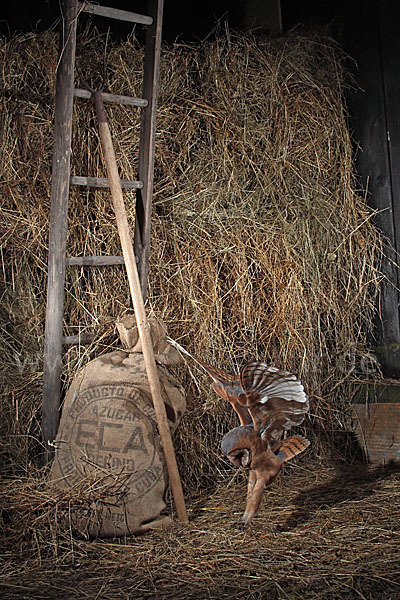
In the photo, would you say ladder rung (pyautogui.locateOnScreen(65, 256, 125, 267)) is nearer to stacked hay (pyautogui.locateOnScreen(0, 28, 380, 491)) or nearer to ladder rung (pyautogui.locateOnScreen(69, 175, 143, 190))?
stacked hay (pyautogui.locateOnScreen(0, 28, 380, 491))

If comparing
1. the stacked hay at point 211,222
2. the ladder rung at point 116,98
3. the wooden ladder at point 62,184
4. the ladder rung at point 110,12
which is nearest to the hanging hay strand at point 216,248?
the stacked hay at point 211,222

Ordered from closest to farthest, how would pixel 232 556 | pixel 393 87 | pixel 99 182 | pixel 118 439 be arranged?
1. pixel 232 556
2. pixel 118 439
3. pixel 99 182
4. pixel 393 87

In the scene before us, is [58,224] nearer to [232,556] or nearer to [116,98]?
[116,98]

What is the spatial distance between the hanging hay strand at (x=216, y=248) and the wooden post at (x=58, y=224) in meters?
0.14

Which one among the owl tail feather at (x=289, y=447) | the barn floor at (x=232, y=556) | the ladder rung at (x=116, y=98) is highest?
the ladder rung at (x=116, y=98)

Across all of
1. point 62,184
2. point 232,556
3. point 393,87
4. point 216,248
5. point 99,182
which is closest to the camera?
point 232,556

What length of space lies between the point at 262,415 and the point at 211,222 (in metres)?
1.19

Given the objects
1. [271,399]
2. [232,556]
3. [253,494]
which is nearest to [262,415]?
[271,399]

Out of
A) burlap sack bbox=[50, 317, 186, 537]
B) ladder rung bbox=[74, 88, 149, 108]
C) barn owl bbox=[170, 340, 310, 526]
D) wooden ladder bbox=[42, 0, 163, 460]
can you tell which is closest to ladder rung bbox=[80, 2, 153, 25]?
wooden ladder bbox=[42, 0, 163, 460]

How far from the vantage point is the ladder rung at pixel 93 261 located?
9.84 ft

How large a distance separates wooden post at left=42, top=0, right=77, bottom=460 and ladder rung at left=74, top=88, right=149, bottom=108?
0.06 metres

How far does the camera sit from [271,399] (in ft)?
8.48

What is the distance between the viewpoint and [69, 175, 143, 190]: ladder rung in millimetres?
2973

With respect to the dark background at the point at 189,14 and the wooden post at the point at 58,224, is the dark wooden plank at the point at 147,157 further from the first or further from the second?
the dark background at the point at 189,14
